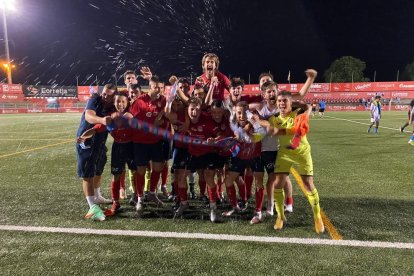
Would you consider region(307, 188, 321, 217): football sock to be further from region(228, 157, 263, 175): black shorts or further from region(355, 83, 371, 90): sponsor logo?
region(355, 83, 371, 90): sponsor logo

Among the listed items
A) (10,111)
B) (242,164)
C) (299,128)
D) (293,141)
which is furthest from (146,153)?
(10,111)

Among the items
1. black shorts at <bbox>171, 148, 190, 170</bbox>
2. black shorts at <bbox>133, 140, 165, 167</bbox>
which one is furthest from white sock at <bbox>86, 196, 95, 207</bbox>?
black shorts at <bbox>171, 148, 190, 170</bbox>

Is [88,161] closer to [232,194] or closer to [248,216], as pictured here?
[232,194]

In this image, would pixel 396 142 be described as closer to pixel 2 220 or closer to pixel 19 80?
pixel 2 220

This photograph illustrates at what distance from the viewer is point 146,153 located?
4785 millimetres

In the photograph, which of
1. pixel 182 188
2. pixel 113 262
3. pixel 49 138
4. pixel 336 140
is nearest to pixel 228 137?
pixel 182 188

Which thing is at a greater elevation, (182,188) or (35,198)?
(182,188)

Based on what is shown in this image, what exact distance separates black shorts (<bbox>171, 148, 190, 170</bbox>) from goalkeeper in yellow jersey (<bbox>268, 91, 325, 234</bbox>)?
4.34 ft

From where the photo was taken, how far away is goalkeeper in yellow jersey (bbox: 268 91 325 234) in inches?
153

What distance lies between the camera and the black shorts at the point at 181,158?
4.75 metres

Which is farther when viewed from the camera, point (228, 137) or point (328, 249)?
point (228, 137)

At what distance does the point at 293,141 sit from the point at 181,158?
1.64 meters

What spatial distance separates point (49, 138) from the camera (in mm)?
14172

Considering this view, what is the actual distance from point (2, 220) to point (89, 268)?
2089mm
